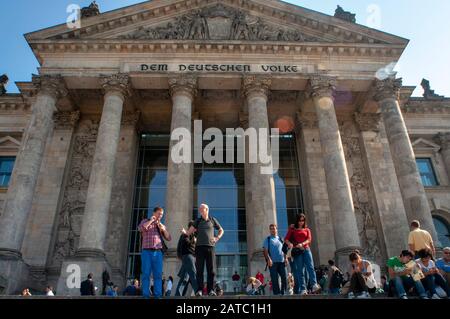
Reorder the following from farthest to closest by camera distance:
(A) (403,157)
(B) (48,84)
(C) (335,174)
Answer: (B) (48,84), (A) (403,157), (C) (335,174)

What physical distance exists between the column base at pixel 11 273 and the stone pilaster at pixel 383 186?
19.9 meters

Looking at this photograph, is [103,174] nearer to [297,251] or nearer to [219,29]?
[219,29]

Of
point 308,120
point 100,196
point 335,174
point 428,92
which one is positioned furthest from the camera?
point 428,92

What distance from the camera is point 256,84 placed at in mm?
23906

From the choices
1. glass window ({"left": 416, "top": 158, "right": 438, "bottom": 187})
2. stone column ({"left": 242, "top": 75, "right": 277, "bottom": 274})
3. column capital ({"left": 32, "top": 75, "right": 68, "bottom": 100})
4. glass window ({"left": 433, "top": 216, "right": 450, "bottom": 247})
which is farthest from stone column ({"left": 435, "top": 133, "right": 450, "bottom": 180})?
column capital ({"left": 32, "top": 75, "right": 68, "bottom": 100})

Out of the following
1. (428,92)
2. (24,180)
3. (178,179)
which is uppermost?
(428,92)

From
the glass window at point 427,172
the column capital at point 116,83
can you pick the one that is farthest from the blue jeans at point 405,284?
the glass window at point 427,172

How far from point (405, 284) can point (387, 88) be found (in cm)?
1765

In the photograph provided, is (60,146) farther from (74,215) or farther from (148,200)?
(148,200)

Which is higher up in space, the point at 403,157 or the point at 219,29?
the point at 219,29

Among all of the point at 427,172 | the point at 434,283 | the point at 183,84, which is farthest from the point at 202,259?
the point at 427,172

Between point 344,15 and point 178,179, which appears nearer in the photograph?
point 178,179

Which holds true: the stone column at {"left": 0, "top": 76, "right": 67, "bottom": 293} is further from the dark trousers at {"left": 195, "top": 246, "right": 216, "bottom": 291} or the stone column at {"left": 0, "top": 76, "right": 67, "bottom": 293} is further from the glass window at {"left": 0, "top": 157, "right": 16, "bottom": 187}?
the dark trousers at {"left": 195, "top": 246, "right": 216, "bottom": 291}
